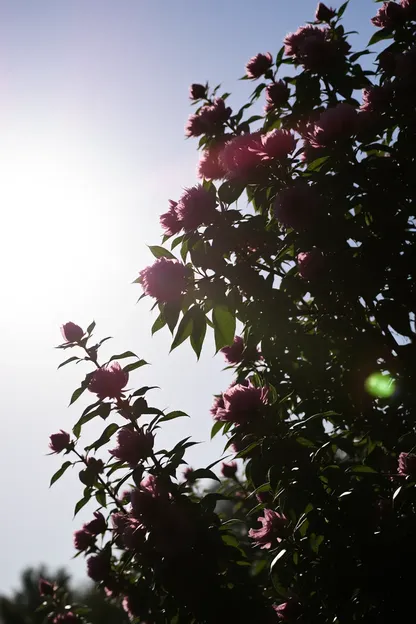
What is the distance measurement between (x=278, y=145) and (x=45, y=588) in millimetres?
3971

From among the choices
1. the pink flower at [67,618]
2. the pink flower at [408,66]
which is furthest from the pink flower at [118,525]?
the pink flower at [408,66]

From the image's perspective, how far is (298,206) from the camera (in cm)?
245

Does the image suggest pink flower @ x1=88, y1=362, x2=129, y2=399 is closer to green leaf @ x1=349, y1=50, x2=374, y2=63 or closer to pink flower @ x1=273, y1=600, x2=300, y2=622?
pink flower @ x1=273, y1=600, x2=300, y2=622

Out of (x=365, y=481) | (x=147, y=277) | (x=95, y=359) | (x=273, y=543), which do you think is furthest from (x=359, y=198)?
(x=273, y=543)

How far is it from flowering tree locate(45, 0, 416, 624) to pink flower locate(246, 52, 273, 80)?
138 centimetres

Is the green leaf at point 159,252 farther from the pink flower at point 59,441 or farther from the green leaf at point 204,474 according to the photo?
the pink flower at point 59,441

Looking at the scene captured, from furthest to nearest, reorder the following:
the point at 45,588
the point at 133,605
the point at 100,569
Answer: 1. the point at 45,588
2. the point at 100,569
3. the point at 133,605

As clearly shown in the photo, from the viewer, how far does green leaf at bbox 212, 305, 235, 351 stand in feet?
8.02

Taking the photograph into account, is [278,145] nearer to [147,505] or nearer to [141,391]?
[141,391]

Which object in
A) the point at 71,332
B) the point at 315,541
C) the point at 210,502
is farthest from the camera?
the point at 71,332

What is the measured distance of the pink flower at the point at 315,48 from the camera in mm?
3488

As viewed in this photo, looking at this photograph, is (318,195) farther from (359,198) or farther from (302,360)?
(302,360)

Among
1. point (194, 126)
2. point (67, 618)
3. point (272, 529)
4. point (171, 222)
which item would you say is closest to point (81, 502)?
point (272, 529)

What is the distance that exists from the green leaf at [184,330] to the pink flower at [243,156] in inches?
33.2
